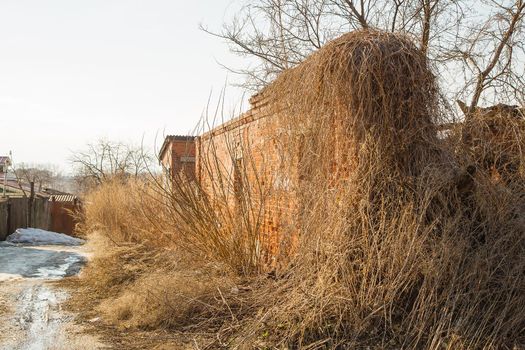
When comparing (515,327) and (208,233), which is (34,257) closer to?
(208,233)

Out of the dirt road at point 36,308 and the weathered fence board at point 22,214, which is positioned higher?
the weathered fence board at point 22,214

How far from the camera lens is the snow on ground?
61.4 ft

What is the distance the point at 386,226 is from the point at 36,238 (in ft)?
56.3

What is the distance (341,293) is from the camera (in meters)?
5.24

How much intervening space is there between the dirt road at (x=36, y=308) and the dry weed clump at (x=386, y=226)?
2372 millimetres

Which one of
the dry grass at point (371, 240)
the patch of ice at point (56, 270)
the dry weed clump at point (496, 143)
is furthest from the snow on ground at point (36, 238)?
the dry weed clump at point (496, 143)

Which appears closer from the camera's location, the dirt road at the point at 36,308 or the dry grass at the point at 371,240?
the dry grass at the point at 371,240

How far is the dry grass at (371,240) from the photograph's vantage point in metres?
5.06

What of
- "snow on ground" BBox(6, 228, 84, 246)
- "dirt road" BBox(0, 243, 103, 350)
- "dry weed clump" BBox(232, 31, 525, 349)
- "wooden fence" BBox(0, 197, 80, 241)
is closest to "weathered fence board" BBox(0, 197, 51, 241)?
"wooden fence" BBox(0, 197, 80, 241)

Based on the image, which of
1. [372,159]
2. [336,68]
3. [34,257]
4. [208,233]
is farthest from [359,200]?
[34,257]

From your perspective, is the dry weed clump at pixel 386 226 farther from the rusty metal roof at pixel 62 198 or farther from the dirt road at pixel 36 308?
the rusty metal roof at pixel 62 198

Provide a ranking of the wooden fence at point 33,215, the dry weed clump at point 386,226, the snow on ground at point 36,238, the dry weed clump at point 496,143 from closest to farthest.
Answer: the dry weed clump at point 386,226
the dry weed clump at point 496,143
the snow on ground at point 36,238
the wooden fence at point 33,215

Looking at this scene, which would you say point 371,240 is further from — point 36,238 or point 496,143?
point 36,238

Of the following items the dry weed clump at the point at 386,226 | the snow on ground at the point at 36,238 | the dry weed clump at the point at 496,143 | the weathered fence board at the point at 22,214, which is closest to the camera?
the dry weed clump at the point at 386,226
